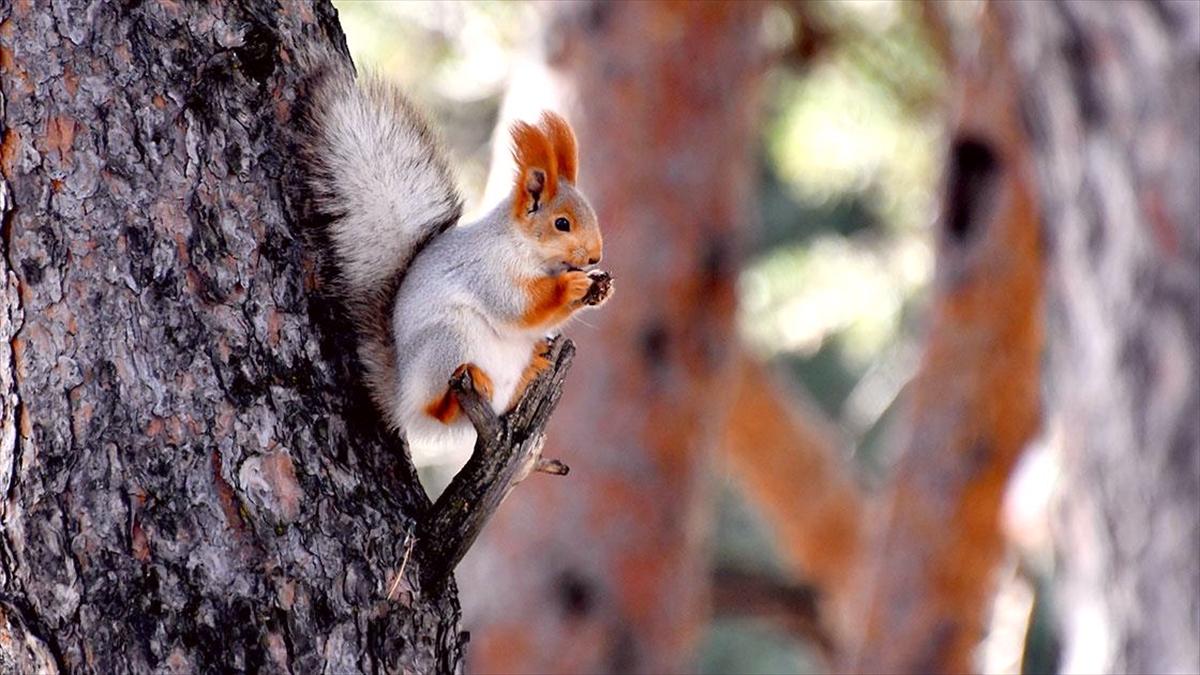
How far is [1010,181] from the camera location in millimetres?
3676

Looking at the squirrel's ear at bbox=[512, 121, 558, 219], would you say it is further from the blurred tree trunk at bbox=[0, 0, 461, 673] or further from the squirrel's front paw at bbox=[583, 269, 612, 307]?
→ the blurred tree trunk at bbox=[0, 0, 461, 673]

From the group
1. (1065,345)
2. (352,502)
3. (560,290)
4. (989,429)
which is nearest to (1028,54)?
(1065,345)

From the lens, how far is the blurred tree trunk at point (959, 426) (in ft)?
12.4

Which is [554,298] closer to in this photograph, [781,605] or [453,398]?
[453,398]

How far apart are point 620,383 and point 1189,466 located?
78.2 inches

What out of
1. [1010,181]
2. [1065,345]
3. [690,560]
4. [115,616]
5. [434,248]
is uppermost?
[1010,181]

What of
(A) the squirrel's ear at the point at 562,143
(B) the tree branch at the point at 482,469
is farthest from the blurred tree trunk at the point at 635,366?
(B) the tree branch at the point at 482,469

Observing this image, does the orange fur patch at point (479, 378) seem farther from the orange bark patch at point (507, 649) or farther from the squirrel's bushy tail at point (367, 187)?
the orange bark patch at point (507, 649)

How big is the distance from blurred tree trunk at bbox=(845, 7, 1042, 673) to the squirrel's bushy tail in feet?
8.25

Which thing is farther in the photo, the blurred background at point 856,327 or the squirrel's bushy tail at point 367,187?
the blurred background at point 856,327

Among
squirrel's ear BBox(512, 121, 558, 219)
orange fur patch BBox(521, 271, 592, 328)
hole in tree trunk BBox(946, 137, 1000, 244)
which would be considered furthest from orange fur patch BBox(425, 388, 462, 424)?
hole in tree trunk BBox(946, 137, 1000, 244)

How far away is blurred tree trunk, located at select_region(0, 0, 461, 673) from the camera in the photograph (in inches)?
46.9

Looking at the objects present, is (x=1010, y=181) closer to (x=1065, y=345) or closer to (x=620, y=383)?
(x=620, y=383)

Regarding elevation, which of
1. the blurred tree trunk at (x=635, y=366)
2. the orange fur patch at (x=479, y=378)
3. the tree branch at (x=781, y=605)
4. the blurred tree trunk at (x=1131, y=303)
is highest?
the tree branch at (x=781, y=605)
